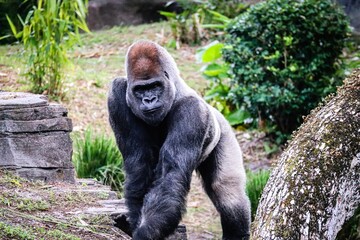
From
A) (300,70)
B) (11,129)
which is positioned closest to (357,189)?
(11,129)

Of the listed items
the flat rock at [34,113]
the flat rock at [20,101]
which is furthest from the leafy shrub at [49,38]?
the flat rock at [34,113]

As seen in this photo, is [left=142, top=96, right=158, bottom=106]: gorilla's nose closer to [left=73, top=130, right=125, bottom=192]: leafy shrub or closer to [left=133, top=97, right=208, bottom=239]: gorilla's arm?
[left=133, top=97, right=208, bottom=239]: gorilla's arm

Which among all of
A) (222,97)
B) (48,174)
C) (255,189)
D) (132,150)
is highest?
(132,150)

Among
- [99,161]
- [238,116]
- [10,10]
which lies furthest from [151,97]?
[10,10]

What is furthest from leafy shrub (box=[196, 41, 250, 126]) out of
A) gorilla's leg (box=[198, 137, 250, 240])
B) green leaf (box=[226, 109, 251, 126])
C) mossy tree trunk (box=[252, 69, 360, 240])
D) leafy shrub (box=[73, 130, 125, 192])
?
mossy tree trunk (box=[252, 69, 360, 240])

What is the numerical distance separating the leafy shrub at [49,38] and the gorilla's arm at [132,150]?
2016mm

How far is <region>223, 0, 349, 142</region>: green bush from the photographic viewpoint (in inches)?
304

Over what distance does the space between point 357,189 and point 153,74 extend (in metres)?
1.45

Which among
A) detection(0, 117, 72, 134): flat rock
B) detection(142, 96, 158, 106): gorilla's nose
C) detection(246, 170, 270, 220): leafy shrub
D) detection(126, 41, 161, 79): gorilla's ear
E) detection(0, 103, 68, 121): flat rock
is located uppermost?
detection(126, 41, 161, 79): gorilla's ear

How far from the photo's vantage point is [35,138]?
4871mm

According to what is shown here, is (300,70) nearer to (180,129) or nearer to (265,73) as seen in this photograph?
(265,73)

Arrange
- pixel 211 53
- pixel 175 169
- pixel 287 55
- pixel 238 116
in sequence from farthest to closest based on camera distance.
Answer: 1. pixel 211 53
2. pixel 238 116
3. pixel 287 55
4. pixel 175 169

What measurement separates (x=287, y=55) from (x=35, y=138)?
148 inches

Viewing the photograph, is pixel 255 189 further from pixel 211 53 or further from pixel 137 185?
pixel 211 53
